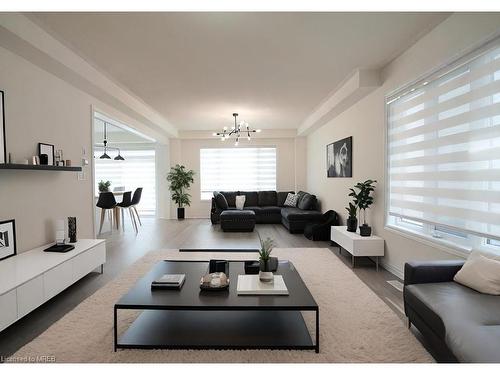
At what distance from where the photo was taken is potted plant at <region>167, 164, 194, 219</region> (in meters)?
8.22

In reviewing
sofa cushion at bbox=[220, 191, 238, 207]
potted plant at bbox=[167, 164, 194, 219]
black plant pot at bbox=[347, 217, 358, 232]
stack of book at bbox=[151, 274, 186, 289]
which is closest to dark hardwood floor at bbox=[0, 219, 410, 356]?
black plant pot at bbox=[347, 217, 358, 232]

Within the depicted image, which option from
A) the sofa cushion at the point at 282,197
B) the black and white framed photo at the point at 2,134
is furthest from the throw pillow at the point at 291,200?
the black and white framed photo at the point at 2,134

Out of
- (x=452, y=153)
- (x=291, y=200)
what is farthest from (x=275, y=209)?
(x=452, y=153)

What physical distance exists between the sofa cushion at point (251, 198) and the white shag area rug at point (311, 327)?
5144 mm

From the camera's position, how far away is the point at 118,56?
333 cm

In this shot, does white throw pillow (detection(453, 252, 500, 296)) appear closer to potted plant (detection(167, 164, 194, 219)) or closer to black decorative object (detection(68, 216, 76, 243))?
black decorative object (detection(68, 216, 76, 243))

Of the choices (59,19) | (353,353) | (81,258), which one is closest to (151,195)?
(81,258)

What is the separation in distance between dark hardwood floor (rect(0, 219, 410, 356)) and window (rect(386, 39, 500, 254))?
0.78 m

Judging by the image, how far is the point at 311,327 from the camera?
2.22 metres

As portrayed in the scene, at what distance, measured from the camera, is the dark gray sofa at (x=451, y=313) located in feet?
4.61

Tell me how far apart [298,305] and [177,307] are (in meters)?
0.82

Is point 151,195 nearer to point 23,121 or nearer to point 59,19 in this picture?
point 23,121

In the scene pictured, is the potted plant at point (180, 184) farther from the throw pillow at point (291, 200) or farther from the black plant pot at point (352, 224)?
the black plant pot at point (352, 224)

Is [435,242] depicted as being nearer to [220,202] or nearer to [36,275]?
[36,275]
